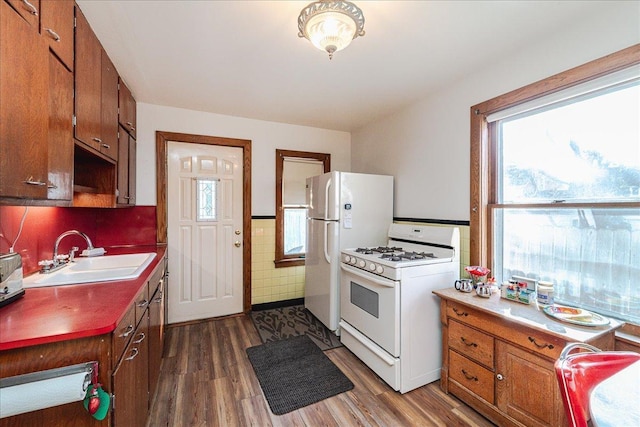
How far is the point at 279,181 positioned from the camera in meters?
3.53

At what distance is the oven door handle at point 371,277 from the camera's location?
6.44ft

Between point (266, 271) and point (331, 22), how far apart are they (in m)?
2.82

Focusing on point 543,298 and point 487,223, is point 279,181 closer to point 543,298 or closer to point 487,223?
point 487,223

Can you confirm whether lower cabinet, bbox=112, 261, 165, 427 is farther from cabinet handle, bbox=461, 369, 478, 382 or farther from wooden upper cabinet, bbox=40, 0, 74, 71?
cabinet handle, bbox=461, 369, 478, 382

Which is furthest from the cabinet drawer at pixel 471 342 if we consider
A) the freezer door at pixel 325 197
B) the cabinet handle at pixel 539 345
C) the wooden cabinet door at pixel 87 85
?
the wooden cabinet door at pixel 87 85

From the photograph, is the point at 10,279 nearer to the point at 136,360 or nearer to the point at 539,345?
the point at 136,360

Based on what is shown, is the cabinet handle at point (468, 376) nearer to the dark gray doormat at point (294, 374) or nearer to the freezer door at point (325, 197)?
the dark gray doormat at point (294, 374)

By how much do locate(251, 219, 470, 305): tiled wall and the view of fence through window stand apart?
2.44 m

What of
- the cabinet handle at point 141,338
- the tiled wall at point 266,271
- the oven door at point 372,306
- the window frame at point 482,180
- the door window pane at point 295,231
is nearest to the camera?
the cabinet handle at point 141,338

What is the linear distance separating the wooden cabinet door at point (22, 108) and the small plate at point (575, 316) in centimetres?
259

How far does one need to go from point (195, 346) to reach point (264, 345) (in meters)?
0.67

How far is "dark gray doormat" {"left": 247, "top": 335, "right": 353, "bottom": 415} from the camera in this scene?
6.23 feet

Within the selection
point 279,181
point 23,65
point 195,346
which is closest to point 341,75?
point 279,181

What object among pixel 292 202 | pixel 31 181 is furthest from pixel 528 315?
pixel 292 202
